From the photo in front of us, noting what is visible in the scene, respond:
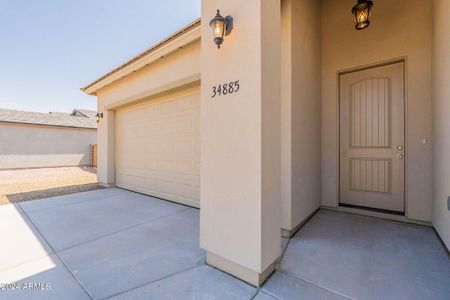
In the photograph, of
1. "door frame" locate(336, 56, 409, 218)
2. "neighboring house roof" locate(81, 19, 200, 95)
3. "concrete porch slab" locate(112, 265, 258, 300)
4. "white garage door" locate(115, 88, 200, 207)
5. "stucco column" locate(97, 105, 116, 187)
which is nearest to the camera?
"concrete porch slab" locate(112, 265, 258, 300)

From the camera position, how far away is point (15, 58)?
36.7ft

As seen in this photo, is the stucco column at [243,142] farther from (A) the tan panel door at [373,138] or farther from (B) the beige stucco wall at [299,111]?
(A) the tan panel door at [373,138]

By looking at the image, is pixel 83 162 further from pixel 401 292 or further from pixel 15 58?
pixel 401 292

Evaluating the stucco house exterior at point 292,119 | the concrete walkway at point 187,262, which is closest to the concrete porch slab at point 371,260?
the concrete walkway at point 187,262

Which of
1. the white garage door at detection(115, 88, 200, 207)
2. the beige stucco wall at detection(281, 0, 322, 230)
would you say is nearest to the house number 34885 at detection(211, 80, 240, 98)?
the beige stucco wall at detection(281, 0, 322, 230)

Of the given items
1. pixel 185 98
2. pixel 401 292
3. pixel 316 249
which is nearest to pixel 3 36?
pixel 185 98

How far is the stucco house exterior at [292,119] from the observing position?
1.87 m

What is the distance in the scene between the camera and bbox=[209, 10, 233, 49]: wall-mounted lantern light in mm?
1907

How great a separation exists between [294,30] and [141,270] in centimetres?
366

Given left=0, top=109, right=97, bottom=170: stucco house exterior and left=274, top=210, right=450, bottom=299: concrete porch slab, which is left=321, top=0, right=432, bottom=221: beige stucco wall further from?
left=0, top=109, right=97, bottom=170: stucco house exterior

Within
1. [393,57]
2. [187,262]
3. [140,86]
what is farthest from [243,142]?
[140,86]

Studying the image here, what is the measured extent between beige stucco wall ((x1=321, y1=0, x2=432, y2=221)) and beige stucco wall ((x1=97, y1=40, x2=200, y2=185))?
8.86 feet

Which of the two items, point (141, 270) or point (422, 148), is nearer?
point (141, 270)

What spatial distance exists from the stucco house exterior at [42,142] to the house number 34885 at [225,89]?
15.9 metres
